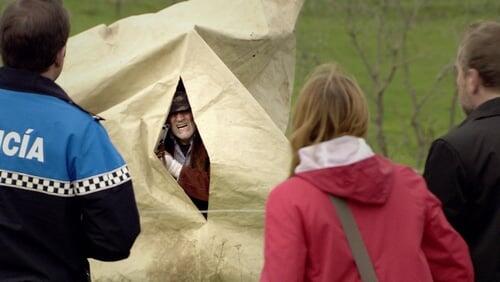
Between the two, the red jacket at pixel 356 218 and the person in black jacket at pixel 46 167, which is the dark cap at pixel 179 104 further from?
the red jacket at pixel 356 218

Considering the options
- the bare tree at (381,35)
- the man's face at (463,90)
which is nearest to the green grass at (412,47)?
the bare tree at (381,35)

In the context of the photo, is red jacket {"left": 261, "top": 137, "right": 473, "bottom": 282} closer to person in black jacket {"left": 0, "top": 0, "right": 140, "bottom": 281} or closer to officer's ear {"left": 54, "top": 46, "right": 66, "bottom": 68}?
person in black jacket {"left": 0, "top": 0, "right": 140, "bottom": 281}

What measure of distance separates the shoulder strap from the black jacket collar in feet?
2.88

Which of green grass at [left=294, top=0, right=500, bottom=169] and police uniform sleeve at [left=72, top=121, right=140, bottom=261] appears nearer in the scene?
police uniform sleeve at [left=72, top=121, right=140, bottom=261]

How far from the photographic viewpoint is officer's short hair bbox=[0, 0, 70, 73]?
3.53 m

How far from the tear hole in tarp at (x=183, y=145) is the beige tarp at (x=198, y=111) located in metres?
0.08

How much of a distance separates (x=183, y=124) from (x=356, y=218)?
179 centimetres

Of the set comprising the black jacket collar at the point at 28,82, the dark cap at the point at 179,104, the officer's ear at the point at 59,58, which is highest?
the officer's ear at the point at 59,58

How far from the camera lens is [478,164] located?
3793 mm

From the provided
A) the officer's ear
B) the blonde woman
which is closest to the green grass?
the officer's ear

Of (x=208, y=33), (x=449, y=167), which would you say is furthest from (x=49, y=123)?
(x=208, y=33)

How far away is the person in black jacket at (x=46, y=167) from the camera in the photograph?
3.50m

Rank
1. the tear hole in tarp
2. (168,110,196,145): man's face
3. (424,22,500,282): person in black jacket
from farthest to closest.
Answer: (168,110,196,145): man's face, the tear hole in tarp, (424,22,500,282): person in black jacket

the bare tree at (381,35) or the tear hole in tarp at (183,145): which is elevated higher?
the tear hole in tarp at (183,145)
